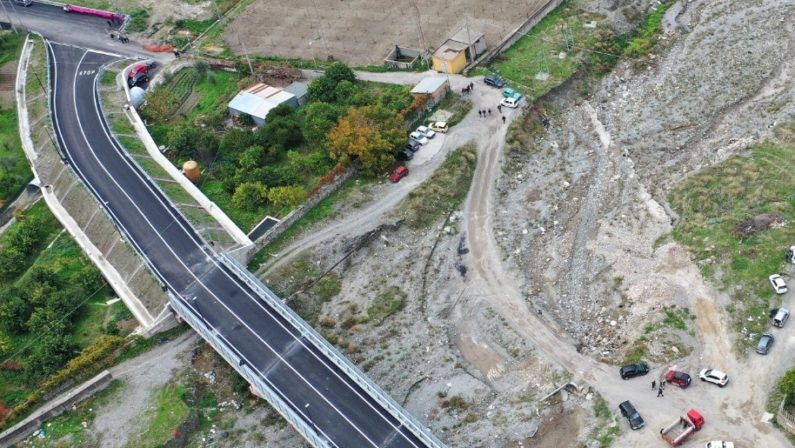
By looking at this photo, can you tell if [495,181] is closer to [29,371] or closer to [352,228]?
[352,228]

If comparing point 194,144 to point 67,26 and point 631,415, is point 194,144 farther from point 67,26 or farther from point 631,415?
point 631,415

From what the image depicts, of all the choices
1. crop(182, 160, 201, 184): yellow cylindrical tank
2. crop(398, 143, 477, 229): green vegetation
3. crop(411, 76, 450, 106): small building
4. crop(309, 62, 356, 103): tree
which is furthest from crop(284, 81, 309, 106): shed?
crop(398, 143, 477, 229): green vegetation

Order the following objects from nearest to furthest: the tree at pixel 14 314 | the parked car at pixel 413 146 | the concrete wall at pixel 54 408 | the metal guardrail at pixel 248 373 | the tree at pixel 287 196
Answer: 1. the metal guardrail at pixel 248 373
2. the concrete wall at pixel 54 408
3. the tree at pixel 14 314
4. the tree at pixel 287 196
5. the parked car at pixel 413 146

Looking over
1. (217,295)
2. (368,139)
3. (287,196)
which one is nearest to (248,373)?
(217,295)

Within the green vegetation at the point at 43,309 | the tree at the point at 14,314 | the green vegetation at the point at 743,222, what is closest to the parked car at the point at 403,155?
the green vegetation at the point at 743,222

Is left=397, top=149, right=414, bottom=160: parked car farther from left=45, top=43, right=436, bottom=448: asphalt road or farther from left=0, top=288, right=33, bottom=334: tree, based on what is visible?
left=0, top=288, right=33, bottom=334: tree

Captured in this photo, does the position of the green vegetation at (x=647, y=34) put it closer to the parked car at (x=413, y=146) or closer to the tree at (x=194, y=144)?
the parked car at (x=413, y=146)

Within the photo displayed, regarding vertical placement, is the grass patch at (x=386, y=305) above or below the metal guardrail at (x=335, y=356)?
below
